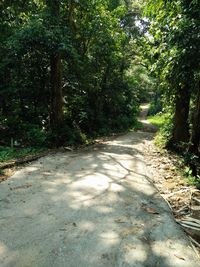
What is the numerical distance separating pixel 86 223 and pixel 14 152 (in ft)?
20.2

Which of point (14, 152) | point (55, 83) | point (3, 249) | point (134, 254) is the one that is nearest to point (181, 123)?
point (55, 83)

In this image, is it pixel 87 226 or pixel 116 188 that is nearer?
pixel 87 226

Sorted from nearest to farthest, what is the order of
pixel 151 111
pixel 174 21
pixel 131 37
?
1. pixel 174 21
2. pixel 131 37
3. pixel 151 111

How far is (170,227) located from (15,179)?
11.9 ft

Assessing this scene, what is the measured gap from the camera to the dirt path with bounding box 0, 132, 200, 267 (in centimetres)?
346

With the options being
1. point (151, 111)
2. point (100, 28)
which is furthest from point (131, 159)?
point (151, 111)

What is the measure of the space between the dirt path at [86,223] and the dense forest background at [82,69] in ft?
9.91

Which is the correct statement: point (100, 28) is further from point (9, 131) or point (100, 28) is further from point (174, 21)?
point (174, 21)

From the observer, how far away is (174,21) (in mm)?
6984

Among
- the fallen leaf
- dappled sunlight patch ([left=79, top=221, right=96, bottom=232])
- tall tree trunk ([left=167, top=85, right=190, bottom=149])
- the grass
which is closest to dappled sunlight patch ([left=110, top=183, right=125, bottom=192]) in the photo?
the fallen leaf

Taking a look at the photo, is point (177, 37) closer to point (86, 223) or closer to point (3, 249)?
point (86, 223)

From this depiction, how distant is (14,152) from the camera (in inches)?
390

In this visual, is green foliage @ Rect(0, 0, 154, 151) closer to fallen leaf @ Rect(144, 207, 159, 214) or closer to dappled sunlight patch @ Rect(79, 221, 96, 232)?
fallen leaf @ Rect(144, 207, 159, 214)

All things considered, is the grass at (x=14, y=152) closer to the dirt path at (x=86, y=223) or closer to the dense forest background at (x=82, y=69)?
the dense forest background at (x=82, y=69)
